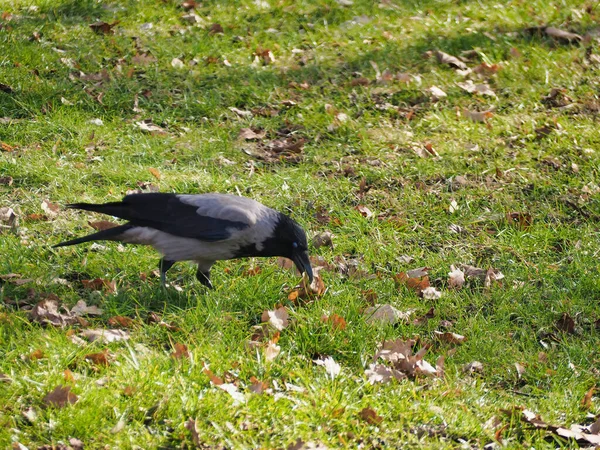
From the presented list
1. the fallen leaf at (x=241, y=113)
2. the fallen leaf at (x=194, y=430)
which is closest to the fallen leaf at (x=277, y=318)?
the fallen leaf at (x=194, y=430)

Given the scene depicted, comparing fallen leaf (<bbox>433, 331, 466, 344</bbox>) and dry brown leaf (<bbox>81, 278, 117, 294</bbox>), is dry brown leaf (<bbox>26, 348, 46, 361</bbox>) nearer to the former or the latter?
dry brown leaf (<bbox>81, 278, 117, 294</bbox>)

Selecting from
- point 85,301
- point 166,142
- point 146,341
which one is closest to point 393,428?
point 146,341

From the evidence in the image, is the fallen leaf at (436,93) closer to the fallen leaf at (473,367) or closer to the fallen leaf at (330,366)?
the fallen leaf at (473,367)

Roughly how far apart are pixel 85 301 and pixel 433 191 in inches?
123

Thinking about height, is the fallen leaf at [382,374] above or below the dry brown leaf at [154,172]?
above

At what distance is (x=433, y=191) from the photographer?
7.02m

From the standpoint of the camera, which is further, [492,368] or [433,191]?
[433,191]

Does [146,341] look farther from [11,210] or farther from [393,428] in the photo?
[11,210]

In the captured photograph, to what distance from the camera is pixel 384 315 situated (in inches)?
204

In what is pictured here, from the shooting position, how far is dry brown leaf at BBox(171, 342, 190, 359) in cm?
436

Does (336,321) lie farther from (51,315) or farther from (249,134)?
(249,134)

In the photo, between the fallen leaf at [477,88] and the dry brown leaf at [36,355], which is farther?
the fallen leaf at [477,88]

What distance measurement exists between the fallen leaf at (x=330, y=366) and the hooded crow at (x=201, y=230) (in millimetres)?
876

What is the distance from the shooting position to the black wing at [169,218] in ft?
17.6
